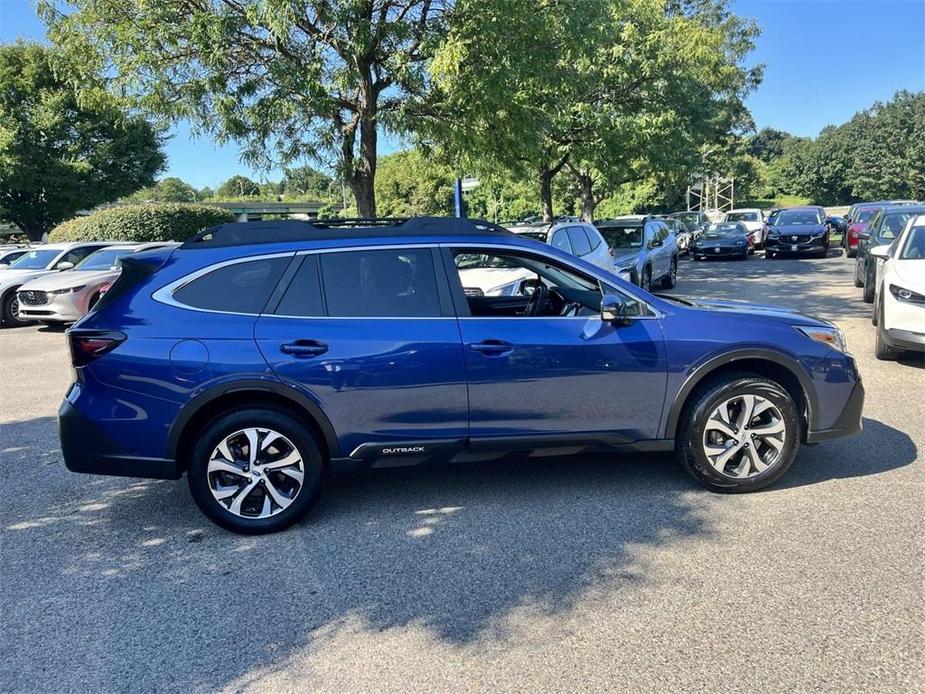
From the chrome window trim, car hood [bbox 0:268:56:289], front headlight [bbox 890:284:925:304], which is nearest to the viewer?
the chrome window trim

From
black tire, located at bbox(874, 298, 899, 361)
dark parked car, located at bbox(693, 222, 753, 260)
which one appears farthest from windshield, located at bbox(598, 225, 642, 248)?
dark parked car, located at bbox(693, 222, 753, 260)

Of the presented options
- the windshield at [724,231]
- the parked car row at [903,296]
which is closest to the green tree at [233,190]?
the windshield at [724,231]

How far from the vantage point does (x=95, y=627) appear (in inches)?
130

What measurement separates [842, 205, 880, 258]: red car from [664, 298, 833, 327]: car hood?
1784cm

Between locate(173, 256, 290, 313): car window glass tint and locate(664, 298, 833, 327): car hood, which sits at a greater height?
locate(173, 256, 290, 313): car window glass tint

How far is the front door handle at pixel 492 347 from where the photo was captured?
4.21 meters

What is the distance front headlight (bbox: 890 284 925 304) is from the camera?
23.8 ft

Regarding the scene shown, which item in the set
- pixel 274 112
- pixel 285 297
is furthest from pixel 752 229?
pixel 285 297

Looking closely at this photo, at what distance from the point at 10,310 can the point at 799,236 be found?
21.9 meters

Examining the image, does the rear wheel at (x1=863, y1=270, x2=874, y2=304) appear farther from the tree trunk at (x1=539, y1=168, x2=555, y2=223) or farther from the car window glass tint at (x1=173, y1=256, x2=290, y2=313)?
the tree trunk at (x1=539, y1=168, x2=555, y2=223)

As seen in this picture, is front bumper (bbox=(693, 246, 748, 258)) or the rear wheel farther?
front bumper (bbox=(693, 246, 748, 258))

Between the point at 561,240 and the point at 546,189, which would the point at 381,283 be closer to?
the point at 561,240

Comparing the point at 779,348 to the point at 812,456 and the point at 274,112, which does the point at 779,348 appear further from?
the point at 274,112

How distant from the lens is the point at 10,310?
1374cm
